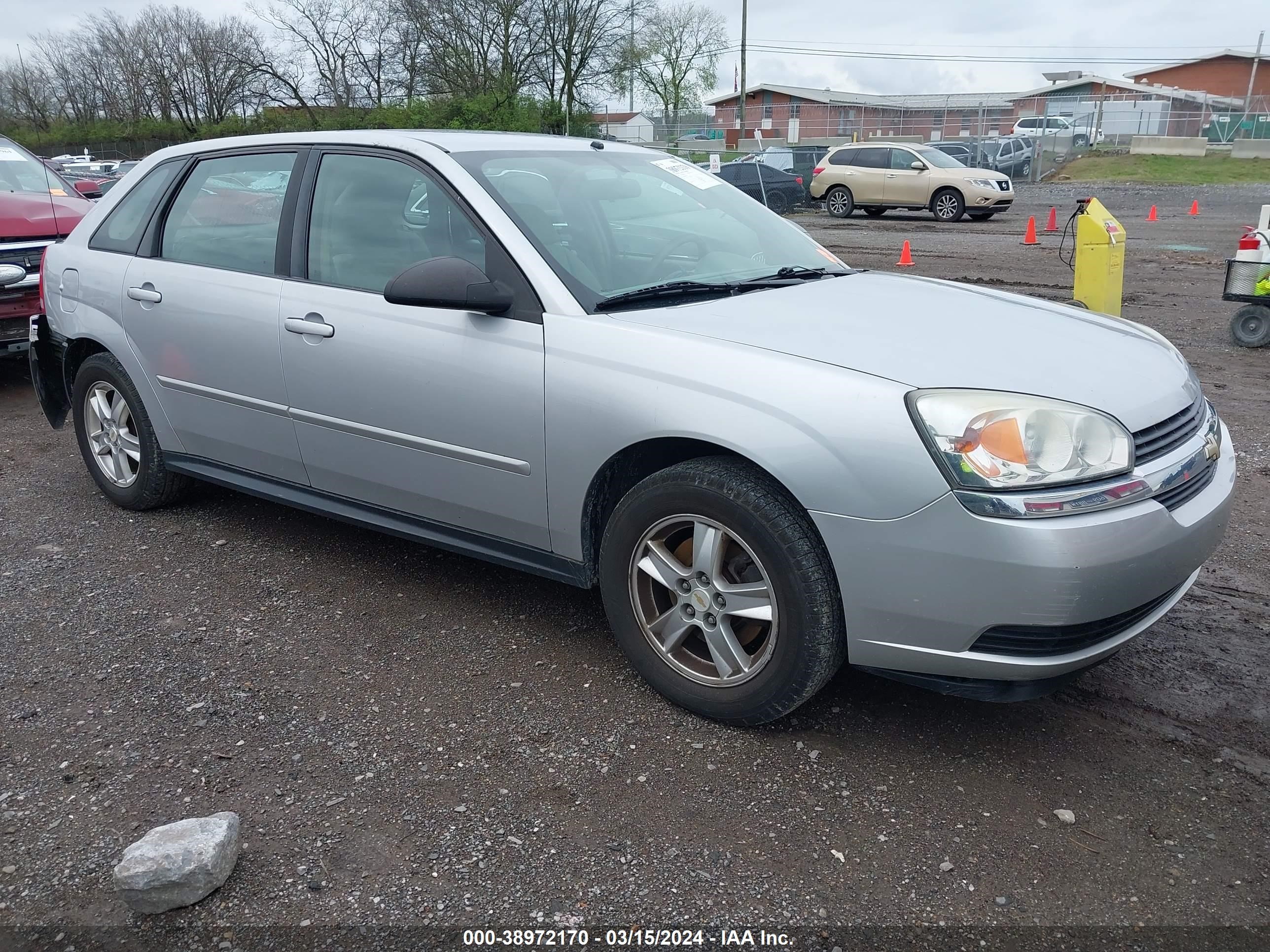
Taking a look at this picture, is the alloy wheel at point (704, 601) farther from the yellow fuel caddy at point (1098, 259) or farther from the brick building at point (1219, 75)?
the brick building at point (1219, 75)

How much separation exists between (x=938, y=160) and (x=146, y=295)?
21.3 metres

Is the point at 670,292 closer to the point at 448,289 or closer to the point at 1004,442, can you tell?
the point at 448,289

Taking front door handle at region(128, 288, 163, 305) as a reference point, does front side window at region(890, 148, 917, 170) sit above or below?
above

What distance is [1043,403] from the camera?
2699 millimetres

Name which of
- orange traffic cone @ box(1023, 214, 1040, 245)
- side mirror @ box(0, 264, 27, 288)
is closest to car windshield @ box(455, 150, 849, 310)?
side mirror @ box(0, 264, 27, 288)

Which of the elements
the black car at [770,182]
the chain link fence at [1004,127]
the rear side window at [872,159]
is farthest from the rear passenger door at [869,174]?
the chain link fence at [1004,127]

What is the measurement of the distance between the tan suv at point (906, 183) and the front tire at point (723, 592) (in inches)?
827

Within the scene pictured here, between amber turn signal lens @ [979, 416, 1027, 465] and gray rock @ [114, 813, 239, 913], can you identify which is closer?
gray rock @ [114, 813, 239, 913]

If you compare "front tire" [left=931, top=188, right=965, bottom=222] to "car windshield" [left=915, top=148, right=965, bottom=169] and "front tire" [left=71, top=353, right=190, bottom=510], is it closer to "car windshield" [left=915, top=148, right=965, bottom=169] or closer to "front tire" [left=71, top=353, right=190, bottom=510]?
"car windshield" [left=915, top=148, right=965, bottom=169]

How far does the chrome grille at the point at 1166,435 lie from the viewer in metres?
2.79

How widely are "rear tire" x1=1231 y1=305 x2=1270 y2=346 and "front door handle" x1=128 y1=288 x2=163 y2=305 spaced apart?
8167mm

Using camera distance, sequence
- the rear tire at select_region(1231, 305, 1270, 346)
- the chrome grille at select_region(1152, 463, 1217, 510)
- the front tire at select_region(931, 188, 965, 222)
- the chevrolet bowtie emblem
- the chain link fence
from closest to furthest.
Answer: the chrome grille at select_region(1152, 463, 1217, 510), the chevrolet bowtie emblem, the rear tire at select_region(1231, 305, 1270, 346), the front tire at select_region(931, 188, 965, 222), the chain link fence

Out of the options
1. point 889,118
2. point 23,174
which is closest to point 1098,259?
point 23,174

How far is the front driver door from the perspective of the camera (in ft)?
11.1
